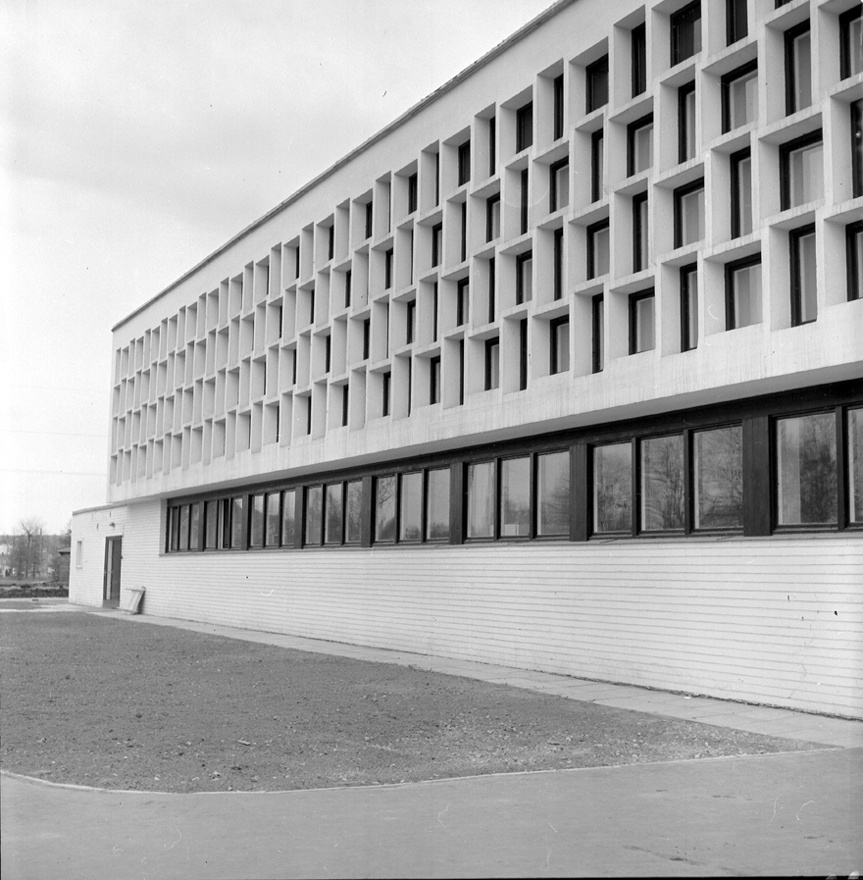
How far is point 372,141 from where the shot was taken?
2327cm

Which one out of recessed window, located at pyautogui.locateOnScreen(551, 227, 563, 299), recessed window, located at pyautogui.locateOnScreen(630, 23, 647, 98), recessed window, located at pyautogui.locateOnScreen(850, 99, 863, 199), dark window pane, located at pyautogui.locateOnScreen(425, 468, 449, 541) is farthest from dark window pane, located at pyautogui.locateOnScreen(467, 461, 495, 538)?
recessed window, located at pyautogui.locateOnScreen(850, 99, 863, 199)

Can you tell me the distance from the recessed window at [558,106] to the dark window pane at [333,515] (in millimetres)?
10774

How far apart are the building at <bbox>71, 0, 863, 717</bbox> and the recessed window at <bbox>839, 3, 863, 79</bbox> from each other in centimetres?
3

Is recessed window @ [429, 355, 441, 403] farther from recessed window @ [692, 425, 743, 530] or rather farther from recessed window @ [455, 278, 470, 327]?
A: recessed window @ [692, 425, 743, 530]

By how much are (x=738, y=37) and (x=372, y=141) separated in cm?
1032

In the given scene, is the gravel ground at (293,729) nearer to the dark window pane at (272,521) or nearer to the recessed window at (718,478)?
the recessed window at (718,478)

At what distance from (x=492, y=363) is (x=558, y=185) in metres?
3.48

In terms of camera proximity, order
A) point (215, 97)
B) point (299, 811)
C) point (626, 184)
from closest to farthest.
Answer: point (299, 811) < point (215, 97) < point (626, 184)

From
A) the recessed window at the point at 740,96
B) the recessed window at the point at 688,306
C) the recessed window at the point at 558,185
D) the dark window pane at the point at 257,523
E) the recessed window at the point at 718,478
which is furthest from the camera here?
the dark window pane at the point at 257,523

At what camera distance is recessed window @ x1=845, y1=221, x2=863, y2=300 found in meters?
12.7

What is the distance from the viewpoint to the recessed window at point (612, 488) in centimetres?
1675

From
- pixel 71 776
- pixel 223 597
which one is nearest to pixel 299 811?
pixel 71 776

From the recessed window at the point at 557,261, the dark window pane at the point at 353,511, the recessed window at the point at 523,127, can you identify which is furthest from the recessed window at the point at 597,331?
the dark window pane at the point at 353,511

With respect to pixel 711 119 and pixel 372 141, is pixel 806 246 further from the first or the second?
pixel 372 141
